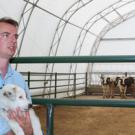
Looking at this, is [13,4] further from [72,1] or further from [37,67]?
[72,1]

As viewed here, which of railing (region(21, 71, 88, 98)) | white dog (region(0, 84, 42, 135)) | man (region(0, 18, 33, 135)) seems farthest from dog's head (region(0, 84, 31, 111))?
railing (region(21, 71, 88, 98))

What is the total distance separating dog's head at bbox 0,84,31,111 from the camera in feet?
6.98

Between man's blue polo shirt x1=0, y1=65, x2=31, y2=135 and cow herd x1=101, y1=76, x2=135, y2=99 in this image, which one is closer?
man's blue polo shirt x1=0, y1=65, x2=31, y2=135

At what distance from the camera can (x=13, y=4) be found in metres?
10.7

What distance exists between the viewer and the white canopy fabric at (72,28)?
463 inches

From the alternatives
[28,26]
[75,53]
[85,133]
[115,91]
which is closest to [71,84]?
[75,53]

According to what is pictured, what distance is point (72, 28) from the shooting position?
16.9 m

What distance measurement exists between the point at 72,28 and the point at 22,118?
14.9m

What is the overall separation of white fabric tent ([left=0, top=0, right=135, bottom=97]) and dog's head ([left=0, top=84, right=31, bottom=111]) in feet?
26.9

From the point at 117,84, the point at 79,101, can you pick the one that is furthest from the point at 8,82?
the point at 117,84

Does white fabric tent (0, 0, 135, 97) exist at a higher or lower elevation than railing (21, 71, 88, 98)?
higher

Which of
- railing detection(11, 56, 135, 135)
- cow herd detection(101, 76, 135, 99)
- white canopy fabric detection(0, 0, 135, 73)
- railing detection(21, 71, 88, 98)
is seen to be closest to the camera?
railing detection(11, 56, 135, 135)

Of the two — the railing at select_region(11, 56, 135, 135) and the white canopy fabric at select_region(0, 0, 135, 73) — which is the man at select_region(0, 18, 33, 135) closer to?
the railing at select_region(11, 56, 135, 135)

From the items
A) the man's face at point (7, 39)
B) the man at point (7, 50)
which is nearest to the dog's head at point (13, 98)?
the man at point (7, 50)
